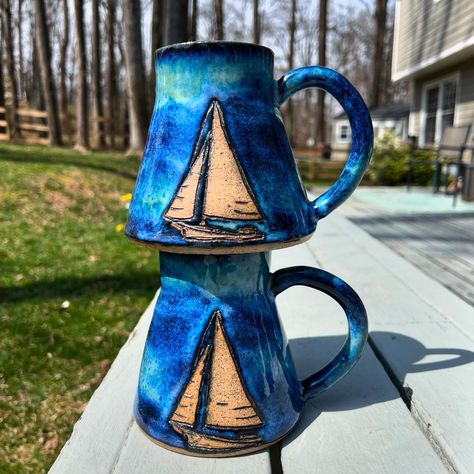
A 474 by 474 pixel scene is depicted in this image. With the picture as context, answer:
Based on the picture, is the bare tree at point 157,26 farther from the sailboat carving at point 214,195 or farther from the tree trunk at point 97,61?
the sailboat carving at point 214,195

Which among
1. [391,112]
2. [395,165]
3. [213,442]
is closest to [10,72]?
[395,165]

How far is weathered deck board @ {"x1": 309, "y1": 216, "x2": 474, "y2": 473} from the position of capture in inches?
40.1

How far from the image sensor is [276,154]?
0.93 meters

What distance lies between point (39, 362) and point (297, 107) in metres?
42.9

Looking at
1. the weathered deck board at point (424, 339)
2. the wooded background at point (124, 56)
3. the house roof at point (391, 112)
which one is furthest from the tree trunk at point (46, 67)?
the house roof at point (391, 112)

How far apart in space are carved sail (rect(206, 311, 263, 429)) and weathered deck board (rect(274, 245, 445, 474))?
121 mm

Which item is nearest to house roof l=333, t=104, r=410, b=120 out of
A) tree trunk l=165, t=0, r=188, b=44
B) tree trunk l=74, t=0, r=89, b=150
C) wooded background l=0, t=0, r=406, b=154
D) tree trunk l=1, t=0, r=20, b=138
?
wooded background l=0, t=0, r=406, b=154

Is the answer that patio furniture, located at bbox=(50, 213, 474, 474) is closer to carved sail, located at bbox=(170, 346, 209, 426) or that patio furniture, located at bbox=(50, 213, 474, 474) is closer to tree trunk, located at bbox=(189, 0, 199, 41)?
carved sail, located at bbox=(170, 346, 209, 426)

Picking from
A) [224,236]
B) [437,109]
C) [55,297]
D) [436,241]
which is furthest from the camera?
[437,109]

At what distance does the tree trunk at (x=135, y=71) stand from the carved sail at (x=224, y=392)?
30.5 ft

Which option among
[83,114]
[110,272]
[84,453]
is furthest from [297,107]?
[84,453]

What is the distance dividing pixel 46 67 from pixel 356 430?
11892mm

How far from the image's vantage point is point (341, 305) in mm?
1058

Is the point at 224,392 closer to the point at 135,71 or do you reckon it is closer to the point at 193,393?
the point at 193,393
